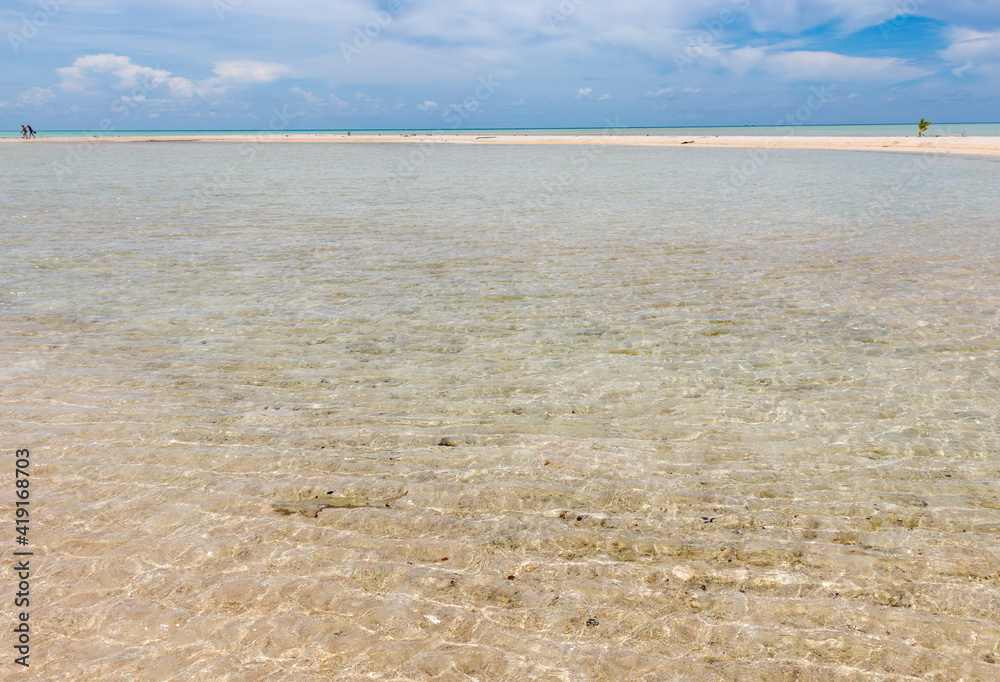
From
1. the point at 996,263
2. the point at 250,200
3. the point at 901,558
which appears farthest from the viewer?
the point at 250,200

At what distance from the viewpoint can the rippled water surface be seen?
132 inches

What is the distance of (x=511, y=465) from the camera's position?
5.09 metres

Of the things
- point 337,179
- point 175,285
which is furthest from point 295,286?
point 337,179

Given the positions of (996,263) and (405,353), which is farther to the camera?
(996,263)

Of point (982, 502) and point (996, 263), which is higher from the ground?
point (996, 263)

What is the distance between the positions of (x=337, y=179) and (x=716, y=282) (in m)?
24.7

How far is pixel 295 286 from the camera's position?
10445 millimetres

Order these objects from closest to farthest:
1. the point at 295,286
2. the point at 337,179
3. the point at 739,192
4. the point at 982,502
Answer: the point at 982,502, the point at 295,286, the point at 739,192, the point at 337,179

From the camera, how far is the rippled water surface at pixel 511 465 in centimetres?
334

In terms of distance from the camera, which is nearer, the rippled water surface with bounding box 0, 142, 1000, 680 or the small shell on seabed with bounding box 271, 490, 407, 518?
the rippled water surface with bounding box 0, 142, 1000, 680

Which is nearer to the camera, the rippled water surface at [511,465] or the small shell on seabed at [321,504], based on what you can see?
the rippled water surface at [511,465]

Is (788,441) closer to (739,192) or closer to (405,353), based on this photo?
(405,353)

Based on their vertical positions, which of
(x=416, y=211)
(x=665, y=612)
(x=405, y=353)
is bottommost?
(x=665, y=612)

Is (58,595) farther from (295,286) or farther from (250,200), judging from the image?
(250,200)
